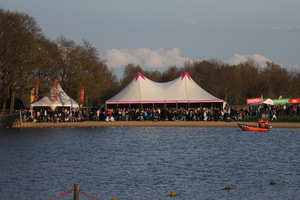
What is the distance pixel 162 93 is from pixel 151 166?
1543 inches

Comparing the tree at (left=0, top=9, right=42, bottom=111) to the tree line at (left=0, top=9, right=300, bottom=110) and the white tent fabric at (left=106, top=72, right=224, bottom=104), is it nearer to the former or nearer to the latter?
the tree line at (left=0, top=9, right=300, bottom=110)

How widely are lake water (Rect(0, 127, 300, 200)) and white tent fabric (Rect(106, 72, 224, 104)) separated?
18.4m

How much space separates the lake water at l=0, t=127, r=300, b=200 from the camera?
859 inches

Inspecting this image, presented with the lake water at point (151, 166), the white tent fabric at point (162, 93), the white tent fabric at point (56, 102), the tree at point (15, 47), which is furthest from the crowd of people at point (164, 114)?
the lake water at point (151, 166)

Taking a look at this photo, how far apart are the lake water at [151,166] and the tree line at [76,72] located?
18.1 m

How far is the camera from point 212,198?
20531 mm

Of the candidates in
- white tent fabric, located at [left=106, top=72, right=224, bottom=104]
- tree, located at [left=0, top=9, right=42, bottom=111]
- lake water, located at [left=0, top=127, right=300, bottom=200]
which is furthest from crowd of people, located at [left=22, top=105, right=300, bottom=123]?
lake water, located at [left=0, top=127, right=300, bottom=200]

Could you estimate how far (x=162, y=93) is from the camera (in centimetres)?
6800

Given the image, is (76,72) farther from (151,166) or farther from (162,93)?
(151,166)

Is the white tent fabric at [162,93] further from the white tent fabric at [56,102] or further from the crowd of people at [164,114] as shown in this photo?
the white tent fabric at [56,102]

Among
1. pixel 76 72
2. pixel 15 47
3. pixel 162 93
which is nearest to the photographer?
pixel 15 47

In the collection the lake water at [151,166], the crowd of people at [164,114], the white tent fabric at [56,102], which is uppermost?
the white tent fabric at [56,102]

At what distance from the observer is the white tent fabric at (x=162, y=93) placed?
6631 cm

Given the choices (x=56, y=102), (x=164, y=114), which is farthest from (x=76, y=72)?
(x=164, y=114)
